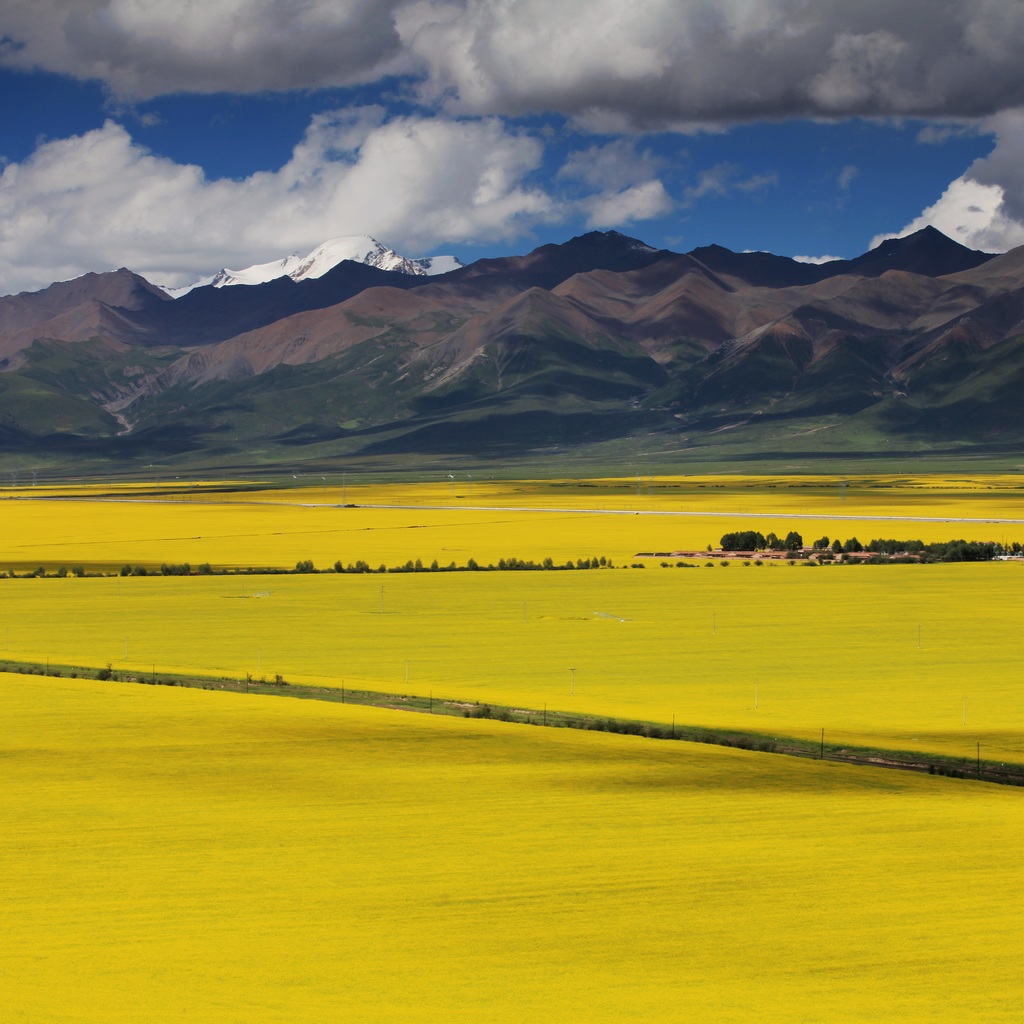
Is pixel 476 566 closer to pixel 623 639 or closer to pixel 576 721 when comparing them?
pixel 623 639

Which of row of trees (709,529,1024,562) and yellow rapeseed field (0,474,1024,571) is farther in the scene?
yellow rapeseed field (0,474,1024,571)

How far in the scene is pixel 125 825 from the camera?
29250mm

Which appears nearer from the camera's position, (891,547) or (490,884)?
(490,884)

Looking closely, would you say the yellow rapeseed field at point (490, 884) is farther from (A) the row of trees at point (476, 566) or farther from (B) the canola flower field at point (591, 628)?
(A) the row of trees at point (476, 566)

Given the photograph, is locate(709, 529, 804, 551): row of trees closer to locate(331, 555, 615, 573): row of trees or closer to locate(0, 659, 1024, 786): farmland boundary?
locate(331, 555, 615, 573): row of trees

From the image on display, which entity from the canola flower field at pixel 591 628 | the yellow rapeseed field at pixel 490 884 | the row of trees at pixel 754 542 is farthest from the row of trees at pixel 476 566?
the yellow rapeseed field at pixel 490 884

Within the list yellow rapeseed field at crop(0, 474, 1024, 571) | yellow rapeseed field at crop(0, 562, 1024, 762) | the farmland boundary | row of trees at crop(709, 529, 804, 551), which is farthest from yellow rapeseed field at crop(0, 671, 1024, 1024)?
row of trees at crop(709, 529, 804, 551)

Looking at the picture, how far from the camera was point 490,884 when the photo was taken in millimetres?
25516

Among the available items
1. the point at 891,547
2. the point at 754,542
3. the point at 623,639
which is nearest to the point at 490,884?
the point at 623,639

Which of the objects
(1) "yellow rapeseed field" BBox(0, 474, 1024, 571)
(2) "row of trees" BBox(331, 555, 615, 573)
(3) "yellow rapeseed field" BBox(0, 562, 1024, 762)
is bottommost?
(3) "yellow rapeseed field" BBox(0, 562, 1024, 762)

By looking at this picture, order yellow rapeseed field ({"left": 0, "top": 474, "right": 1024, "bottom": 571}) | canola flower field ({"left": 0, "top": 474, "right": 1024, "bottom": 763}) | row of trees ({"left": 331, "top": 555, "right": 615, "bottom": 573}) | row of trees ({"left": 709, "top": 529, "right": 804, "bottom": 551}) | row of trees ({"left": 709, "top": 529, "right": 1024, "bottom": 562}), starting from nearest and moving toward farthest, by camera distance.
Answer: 1. canola flower field ({"left": 0, "top": 474, "right": 1024, "bottom": 763})
2. row of trees ({"left": 331, "top": 555, "right": 615, "bottom": 573})
3. row of trees ({"left": 709, "top": 529, "right": 1024, "bottom": 562})
4. row of trees ({"left": 709, "top": 529, "right": 804, "bottom": 551})
5. yellow rapeseed field ({"left": 0, "top": 474, "right": 1024, "bottom": 571})

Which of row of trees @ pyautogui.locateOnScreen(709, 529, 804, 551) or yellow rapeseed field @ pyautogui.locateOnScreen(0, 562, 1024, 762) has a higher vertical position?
row of trees @ pyautogui.locateOnScreen(709, 529, 804, 551)

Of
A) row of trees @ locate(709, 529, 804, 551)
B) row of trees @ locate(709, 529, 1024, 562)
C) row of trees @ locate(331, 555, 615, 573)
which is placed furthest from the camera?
row of trees @ locate(709, 529, 804, 551)

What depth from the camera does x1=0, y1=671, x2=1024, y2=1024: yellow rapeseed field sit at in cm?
2036
